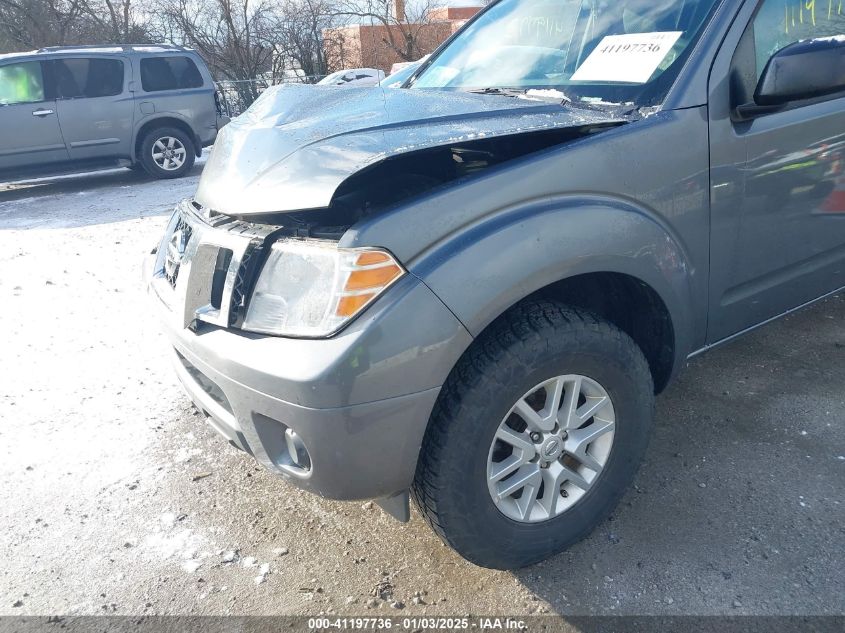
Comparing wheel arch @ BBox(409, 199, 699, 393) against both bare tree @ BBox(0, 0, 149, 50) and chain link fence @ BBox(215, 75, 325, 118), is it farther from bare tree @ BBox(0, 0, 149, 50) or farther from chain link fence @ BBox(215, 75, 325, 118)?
bare tree @ BBox(0, 0, 149, 50)

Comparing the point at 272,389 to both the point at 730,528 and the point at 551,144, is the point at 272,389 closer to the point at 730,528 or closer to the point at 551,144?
the point at 551,144

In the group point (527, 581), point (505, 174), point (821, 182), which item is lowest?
point (527, 581)

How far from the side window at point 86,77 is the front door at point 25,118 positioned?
0.20 metres

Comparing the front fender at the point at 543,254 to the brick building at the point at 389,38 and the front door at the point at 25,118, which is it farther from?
the brick building at the point at 389,38

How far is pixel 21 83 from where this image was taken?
27.7 ft

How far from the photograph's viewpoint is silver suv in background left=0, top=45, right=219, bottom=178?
27.7ft

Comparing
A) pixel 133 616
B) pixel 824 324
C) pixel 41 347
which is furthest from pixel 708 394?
pixel 41 347

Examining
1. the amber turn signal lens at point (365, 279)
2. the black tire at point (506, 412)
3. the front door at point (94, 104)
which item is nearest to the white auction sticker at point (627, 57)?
the black tire at point (506, 412)

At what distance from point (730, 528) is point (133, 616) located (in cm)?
198

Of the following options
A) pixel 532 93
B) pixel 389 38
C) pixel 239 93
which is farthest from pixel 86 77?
pixel 389 38

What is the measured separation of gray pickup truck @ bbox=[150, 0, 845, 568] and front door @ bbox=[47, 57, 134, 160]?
25.0 feet

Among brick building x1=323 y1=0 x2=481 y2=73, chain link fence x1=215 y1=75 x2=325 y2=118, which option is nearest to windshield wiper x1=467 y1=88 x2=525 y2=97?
chain link fence x1=215 y1=75 x2=325 y2=118

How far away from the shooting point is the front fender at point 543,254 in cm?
167

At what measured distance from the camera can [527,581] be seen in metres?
2.06
